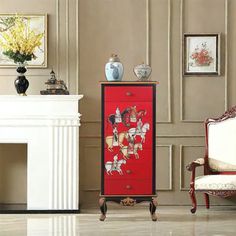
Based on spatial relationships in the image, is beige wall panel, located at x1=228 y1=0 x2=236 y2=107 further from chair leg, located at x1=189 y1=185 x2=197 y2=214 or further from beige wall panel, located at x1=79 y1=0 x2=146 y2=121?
chair leg, located at x1=189 y1=185 x2=197 y2=214

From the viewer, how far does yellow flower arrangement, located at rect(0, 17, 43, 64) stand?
255 inches

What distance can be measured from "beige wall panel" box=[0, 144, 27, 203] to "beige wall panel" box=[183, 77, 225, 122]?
5.86 feet

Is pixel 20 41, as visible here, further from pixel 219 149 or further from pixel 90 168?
pixel 219 149

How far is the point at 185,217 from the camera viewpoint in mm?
6188

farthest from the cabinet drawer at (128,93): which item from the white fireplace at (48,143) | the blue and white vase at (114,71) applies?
the white fireplace at (48,143)

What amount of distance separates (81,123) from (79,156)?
35 centimetres

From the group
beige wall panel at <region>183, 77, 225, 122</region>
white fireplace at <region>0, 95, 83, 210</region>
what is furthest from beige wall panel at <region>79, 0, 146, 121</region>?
beige wall panel at <region>183, 77, 225, 122</region>

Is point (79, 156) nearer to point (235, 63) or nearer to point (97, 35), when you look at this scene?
point (97, 35)

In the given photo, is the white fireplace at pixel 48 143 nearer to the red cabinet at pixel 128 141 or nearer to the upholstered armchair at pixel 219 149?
the red cabinet at pixel 128 141

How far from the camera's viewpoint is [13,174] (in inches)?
267

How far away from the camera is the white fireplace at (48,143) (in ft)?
21.0

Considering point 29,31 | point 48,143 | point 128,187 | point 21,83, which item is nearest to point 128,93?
point 128,187

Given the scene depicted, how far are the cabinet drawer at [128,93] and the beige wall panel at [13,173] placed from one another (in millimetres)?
1290

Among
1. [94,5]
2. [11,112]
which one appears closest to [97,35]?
[94,5]
